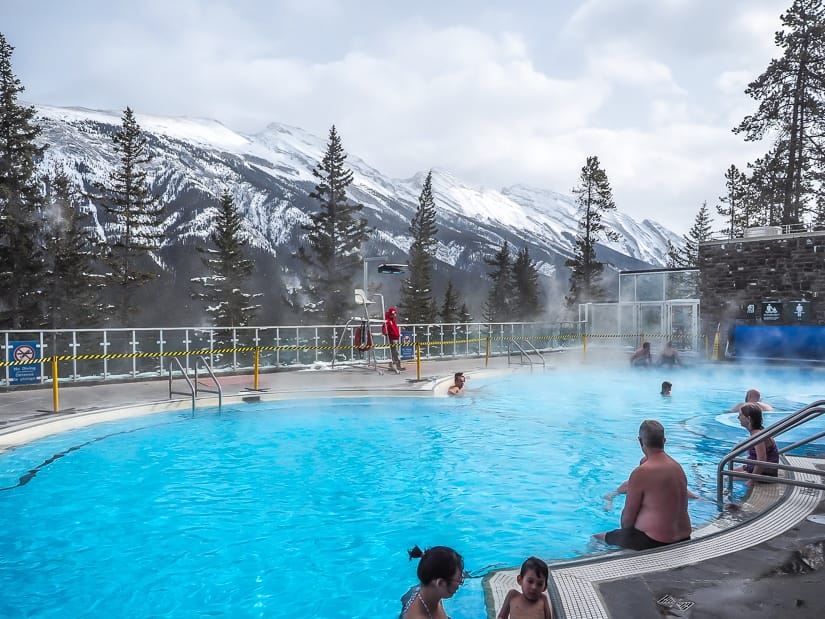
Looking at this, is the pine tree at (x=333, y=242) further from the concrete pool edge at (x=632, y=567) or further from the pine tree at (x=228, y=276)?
the concrete pool edge at (x=632, y=567)

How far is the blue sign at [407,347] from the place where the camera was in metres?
21.7

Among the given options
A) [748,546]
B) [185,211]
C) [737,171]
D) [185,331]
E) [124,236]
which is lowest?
[748,546]

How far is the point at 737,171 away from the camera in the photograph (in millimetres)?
52406

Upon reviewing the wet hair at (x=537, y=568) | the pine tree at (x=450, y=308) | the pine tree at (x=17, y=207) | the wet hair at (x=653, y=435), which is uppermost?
the pine tree at (x=17, y=207)

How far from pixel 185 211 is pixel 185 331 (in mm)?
138788

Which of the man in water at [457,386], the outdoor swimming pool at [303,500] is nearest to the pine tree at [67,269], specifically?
the outdoor swimming pool at [303,500]

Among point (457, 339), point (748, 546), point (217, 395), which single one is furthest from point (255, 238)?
point (748, 546)

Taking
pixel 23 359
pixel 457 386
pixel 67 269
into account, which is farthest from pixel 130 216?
pixel 457 386

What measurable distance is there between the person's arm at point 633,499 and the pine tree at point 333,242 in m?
41.6

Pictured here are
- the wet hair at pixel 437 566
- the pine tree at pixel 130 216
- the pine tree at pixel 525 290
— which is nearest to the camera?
the wet hair at pixel 437 566

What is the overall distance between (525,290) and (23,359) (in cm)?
5680

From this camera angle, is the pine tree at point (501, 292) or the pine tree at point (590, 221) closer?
the pine tree at point (590, 221)

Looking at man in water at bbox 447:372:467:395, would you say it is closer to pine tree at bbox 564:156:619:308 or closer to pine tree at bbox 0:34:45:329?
pine tree at bbox 0:34:45:329

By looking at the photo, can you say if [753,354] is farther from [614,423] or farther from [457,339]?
[614,423]
